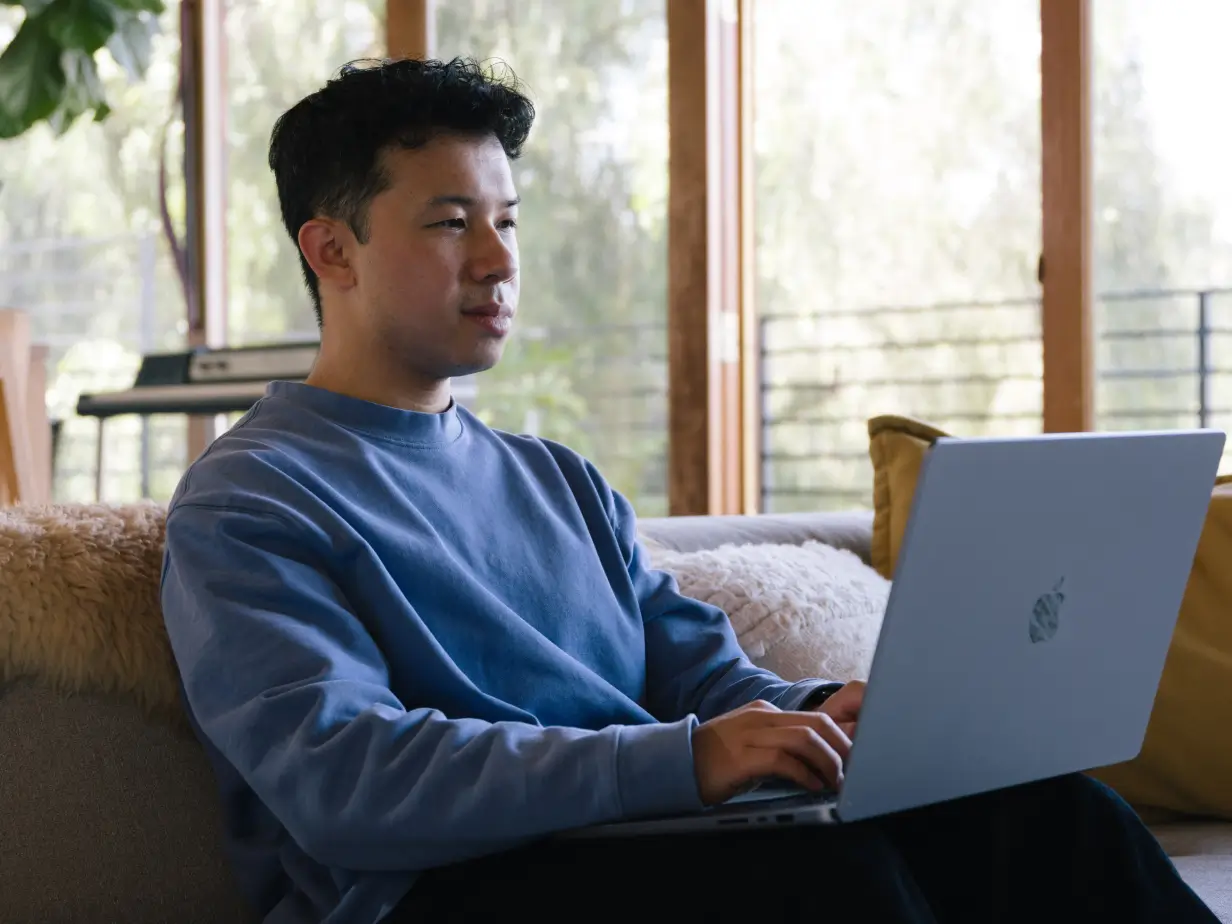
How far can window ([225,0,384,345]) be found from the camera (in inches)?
184

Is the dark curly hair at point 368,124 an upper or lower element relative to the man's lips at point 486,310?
upper

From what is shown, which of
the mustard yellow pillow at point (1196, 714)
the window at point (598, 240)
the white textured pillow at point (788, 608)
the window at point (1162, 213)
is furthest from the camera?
the window at point (598, 240)

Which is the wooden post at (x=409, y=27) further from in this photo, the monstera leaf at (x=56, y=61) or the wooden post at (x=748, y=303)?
the wooden post at (x=748, y=303)

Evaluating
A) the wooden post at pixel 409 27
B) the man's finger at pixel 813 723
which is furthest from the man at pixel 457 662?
the wooden post at pixel 409 27

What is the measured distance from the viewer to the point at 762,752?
3.33ft

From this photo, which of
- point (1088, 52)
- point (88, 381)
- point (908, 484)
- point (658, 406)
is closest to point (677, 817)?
point (908, 484)

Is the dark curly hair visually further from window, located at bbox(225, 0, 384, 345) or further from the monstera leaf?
window, located at bbox(225, 0, 384, 345)

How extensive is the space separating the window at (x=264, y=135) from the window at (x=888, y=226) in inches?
62.0

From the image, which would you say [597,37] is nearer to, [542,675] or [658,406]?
[658,406]

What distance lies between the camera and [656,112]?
3854 millimetres

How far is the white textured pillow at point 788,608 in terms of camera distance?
1.69 meters

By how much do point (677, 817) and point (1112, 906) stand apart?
0.34 meters

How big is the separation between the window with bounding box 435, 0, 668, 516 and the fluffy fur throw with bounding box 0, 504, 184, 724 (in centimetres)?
263

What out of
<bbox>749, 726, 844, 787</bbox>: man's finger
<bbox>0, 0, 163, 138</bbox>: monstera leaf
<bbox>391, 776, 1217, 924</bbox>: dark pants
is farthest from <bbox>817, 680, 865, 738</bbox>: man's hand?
<bbox>0, 0, 163, 138</bbox>: monstera leaf
